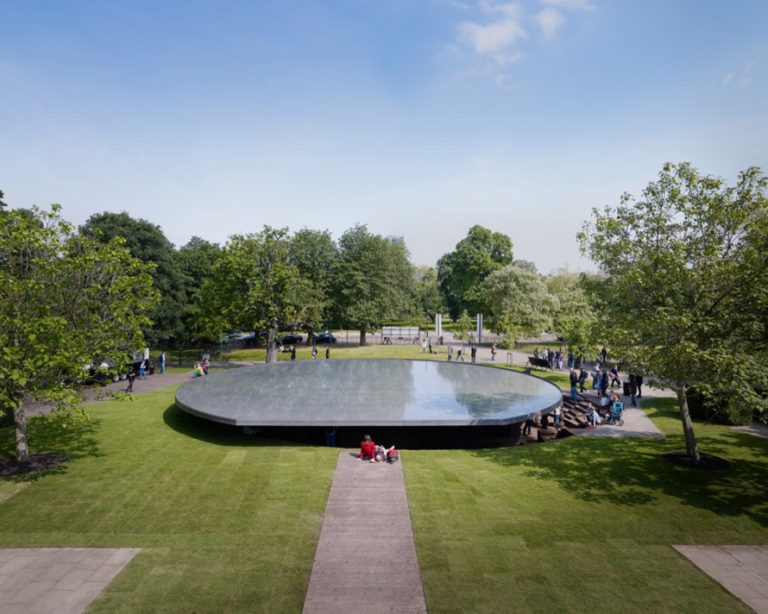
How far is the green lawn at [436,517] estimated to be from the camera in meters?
9.24

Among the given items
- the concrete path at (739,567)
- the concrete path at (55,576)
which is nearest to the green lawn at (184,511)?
the concrete path at (55,576)

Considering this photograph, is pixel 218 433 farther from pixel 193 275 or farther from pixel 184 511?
pixel 193 275

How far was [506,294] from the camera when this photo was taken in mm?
55969

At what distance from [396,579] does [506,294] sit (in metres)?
49.2

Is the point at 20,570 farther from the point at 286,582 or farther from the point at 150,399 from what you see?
the point at 150,399

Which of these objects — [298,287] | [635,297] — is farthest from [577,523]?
[298,287]

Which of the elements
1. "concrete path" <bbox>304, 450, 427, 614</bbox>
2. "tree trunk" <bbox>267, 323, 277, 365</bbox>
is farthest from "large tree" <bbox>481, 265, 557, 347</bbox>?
"concrete path" <bbox>304, 450, 427, 614</bbox>

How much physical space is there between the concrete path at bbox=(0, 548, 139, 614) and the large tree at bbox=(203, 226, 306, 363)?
84.2ft

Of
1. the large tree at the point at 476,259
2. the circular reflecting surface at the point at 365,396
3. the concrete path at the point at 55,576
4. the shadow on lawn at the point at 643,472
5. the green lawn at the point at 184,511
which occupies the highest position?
the large tree at the point at 476,259

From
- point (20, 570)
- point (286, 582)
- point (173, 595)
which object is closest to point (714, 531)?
point (286, 582)

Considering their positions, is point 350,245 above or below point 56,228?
above

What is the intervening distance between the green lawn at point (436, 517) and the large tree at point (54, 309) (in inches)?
122

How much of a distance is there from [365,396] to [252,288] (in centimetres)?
1803

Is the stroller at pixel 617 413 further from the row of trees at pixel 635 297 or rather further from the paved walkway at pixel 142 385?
the paved walkway at pixel 142 385
